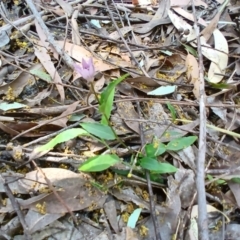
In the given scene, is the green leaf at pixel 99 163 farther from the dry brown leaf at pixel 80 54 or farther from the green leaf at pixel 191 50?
the green leaf at pixel 191 50

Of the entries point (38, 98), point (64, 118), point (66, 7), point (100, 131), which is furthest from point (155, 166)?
point (66, 7)

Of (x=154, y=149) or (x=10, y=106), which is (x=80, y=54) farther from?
(x=154, y=149)

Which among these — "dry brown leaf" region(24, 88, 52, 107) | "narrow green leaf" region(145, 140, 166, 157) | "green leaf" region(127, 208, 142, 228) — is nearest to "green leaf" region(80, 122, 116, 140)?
"narrow green leaf" region(145, 140, 166, 157)

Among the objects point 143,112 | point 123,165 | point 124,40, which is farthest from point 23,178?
point 124,40

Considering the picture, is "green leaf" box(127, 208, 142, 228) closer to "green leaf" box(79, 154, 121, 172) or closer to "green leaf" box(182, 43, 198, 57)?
"green leaf" box(79, 154, 121, 172)

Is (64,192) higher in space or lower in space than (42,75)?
lower

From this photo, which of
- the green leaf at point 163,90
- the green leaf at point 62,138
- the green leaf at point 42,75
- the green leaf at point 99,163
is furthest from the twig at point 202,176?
the green leaf at point 42,75
